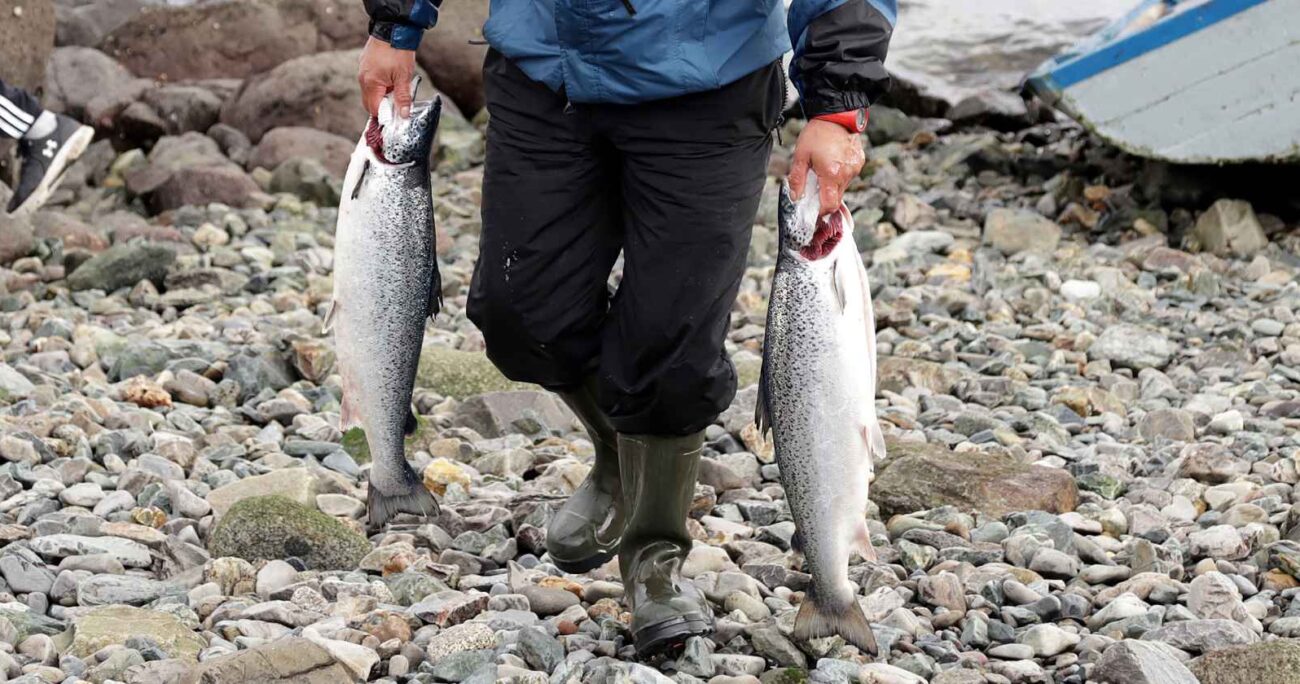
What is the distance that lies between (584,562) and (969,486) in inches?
63.0

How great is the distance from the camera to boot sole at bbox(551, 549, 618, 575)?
468 cm

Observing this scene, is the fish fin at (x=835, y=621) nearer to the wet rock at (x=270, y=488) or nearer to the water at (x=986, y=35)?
the wet rock at (x=270, y=488)

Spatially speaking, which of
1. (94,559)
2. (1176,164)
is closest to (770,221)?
(1176,164)

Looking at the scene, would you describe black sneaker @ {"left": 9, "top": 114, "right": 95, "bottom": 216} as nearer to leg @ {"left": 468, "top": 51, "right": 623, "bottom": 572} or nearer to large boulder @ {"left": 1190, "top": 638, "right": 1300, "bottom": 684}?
leg @ {"left": 468, "top": 51, "right": 623, "bottom": 572}

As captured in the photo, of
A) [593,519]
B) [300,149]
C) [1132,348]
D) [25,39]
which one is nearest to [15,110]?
[25,39]

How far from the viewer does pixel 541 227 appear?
4129 mm

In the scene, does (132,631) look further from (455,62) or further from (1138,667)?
(455,62)

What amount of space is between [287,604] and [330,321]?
79 cm

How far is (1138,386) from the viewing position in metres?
7.73

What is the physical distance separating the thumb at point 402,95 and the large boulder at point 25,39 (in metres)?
7.64

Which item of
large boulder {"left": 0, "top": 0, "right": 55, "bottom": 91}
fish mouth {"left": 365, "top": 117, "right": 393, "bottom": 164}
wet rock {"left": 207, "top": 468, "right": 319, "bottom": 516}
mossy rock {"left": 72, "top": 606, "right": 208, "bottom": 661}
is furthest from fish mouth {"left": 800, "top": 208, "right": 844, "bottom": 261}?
large boulder {"left": 0, "top": 0, "right": 55, "bottom": 91}

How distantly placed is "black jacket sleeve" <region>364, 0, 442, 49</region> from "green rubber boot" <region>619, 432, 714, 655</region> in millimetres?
1168

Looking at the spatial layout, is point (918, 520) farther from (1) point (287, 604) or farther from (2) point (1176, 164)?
(2) point (1176, 164)

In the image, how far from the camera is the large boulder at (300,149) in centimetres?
1277
